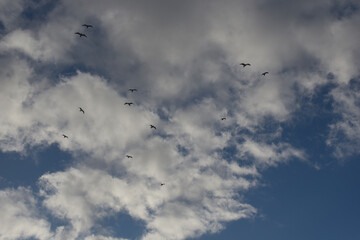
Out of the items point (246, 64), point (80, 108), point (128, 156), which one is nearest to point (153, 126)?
point (128, 156)

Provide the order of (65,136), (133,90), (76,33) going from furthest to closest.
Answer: (65,136) < (133,90) < (76,33)

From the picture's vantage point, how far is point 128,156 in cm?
13762

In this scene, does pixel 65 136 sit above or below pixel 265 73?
below

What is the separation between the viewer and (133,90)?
121 metres

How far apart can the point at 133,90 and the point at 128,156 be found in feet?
97.3

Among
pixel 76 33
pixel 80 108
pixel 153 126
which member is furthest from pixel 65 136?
pixel 76 33

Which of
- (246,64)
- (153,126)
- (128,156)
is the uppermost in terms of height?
(246,64)

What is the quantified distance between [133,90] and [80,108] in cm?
1960

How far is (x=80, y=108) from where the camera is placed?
403ft

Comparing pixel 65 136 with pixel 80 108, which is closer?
pixel 80 108

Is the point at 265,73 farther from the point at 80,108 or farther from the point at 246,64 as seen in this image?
the point at 80,108

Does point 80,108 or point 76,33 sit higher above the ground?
point 76,33

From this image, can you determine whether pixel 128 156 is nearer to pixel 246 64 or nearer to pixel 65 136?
pixel 65 136

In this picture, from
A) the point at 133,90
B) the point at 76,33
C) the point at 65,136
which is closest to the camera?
the point at 76,33
